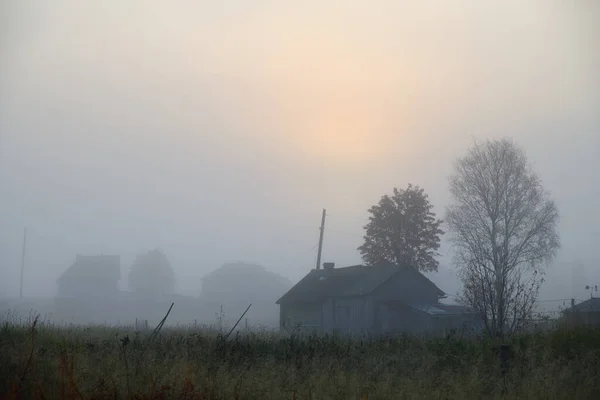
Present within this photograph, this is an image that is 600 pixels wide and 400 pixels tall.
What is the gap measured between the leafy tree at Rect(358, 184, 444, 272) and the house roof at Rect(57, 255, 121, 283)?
179 ft

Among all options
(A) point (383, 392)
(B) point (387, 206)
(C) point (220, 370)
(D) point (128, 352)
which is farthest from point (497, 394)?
(B) point (387, 206)

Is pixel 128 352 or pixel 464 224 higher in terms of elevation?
pixel 464 224

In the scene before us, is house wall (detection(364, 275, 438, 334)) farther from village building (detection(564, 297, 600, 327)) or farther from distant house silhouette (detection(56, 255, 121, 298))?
distant house silhouette (detection(56, 255, 121, 298))

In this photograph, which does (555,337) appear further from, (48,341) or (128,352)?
(48,341)

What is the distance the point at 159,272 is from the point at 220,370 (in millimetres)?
107057

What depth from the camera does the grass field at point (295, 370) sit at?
10.0 meters

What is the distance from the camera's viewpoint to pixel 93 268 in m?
101

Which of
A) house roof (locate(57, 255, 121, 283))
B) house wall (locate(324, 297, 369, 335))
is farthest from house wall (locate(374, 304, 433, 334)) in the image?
house roof (locate(57, 255, 121, 283))

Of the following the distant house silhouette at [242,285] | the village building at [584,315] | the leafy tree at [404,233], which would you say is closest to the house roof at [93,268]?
the distant house silhouette at [242,285]

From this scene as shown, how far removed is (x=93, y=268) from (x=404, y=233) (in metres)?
58.6

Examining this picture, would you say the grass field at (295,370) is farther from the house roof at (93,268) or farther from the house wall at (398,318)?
the house roof at (93,268)

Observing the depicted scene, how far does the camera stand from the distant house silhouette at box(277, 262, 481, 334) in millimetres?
43463

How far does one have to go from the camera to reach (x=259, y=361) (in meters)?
14.1

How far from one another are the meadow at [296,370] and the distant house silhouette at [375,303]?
26.0 metres
